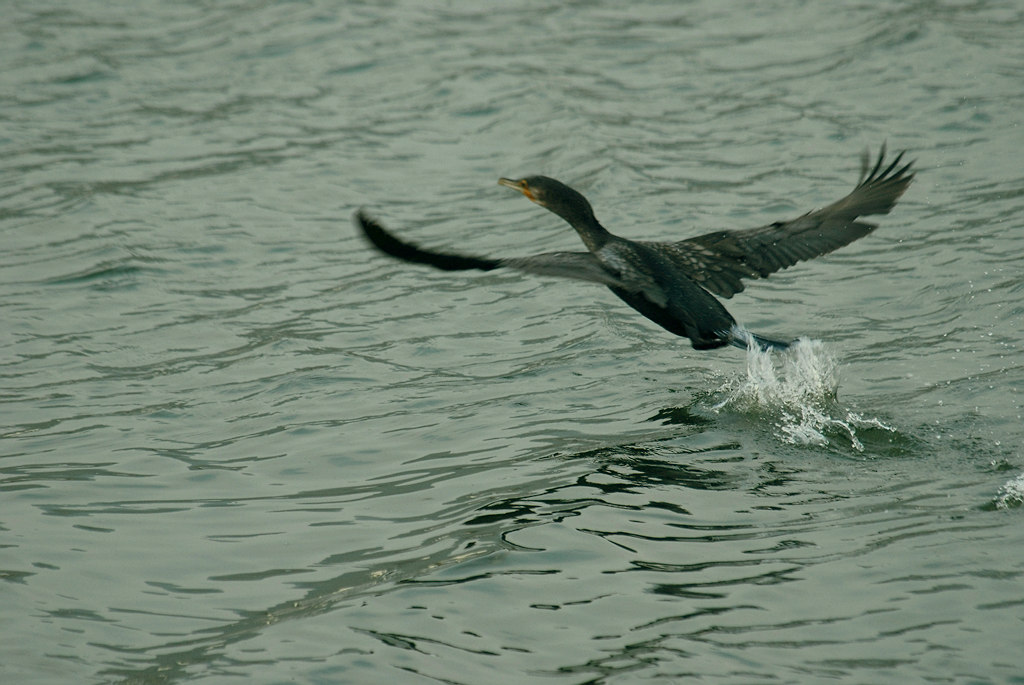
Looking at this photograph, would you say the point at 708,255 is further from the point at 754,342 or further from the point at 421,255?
the point at 421,255

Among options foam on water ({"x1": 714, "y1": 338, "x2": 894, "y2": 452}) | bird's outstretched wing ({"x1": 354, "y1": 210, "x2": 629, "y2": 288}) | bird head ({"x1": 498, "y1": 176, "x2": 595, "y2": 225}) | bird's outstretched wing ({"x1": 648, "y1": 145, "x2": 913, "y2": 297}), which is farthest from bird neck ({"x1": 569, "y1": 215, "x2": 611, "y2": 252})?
bird's outstretched wing ({"x1": 354, "y1": 210, "x2": 629, "y2": 288})

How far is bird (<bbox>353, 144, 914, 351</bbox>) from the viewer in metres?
6.48

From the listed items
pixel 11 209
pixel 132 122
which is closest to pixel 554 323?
pixel 11 209

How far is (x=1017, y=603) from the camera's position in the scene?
4422mm

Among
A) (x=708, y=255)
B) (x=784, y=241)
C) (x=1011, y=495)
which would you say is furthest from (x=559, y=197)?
(x=1011, y=495)

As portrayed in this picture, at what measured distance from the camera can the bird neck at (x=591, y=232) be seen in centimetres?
682

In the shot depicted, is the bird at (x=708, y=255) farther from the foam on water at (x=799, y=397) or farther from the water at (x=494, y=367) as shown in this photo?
the water at (x=494, y=367)

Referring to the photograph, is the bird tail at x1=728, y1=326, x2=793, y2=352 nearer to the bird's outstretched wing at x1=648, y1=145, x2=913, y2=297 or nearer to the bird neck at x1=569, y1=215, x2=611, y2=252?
the bird's outstretched wing at x1=648, y1=145, x2=913, y2=297

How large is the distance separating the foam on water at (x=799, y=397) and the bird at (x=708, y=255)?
0.12 metres

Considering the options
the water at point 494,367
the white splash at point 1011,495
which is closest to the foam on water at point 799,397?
the water at point 494,367

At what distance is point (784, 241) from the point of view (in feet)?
22.0

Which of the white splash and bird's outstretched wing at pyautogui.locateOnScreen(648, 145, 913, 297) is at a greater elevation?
bird's outstretched wing at pyautogui.locateOnScreen(648, 145, 913, 297)

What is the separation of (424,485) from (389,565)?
0.81 metres

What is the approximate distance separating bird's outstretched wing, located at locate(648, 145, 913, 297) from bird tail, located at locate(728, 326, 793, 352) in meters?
0.36
